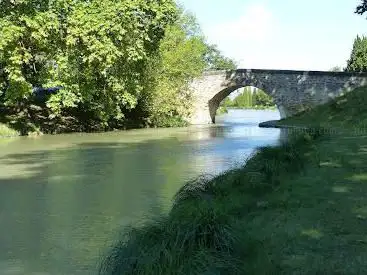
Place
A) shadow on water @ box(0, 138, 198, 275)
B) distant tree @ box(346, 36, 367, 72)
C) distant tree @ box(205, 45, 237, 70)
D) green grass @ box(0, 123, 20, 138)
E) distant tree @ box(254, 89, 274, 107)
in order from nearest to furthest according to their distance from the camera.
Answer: shadow on water @ box(0, 138, 198, 275) < green grass @ box(0, 123, 20, 138) < distant tree @ box(346, 36, 367, 72) < distant tree @ box(205, 45, 237, 70) < distant tree @ box(254, 89, 274, 107)

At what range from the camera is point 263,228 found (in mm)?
5949

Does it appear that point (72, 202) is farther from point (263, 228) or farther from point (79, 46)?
point (79, 46)

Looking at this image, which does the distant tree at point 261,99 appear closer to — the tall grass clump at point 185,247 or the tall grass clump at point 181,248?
the tall grass clump at point 185,247

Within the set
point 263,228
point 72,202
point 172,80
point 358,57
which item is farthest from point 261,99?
point 263,228

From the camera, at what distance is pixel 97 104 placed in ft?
103

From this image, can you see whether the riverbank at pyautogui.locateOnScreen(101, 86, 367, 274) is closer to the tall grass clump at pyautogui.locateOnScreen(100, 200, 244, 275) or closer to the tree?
the tall grass clump at pyautogui.locateOnScreen(100, 200, 244, 275)

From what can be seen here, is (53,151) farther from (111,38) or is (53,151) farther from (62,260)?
(62,260)

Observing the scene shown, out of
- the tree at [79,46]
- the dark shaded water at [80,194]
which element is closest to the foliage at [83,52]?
the tree at [79,46]

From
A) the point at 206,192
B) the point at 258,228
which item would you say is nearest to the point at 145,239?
the point at 258,228

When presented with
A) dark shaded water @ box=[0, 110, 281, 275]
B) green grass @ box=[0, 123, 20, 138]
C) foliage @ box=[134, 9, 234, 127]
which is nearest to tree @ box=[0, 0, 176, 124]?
green grass @ box=[0, 123, 20, 138]

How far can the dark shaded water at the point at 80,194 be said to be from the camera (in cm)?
639

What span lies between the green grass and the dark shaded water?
727 cm

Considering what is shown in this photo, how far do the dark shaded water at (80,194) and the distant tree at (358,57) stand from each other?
49641 mm

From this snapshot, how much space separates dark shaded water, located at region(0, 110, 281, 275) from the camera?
6.39 meters
